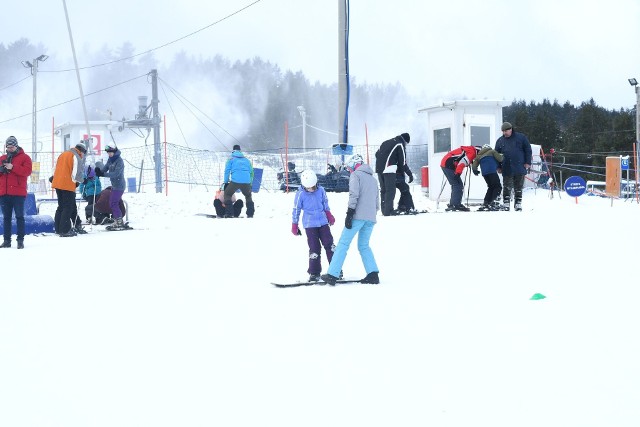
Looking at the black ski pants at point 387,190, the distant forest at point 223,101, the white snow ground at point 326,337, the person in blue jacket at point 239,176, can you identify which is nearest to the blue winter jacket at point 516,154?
the black ski pants at point 387,190

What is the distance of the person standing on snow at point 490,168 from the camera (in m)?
15.6

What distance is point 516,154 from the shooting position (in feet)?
50.7

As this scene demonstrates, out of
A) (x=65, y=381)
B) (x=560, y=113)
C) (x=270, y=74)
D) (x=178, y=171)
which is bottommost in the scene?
(x=65, y=381)

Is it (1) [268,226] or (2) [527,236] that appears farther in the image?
(1) [268,226]

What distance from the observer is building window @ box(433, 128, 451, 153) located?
2152cm

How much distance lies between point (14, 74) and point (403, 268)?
124 metres

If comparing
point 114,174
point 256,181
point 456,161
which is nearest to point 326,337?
point 114,174

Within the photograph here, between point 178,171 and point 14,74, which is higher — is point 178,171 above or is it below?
below

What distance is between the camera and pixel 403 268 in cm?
997

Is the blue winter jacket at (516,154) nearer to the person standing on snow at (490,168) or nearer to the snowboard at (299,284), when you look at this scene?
the person standing on snow at (490,168)

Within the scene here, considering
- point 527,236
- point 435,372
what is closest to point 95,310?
point 435,372

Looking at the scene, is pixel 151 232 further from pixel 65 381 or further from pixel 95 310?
pixel 65 381

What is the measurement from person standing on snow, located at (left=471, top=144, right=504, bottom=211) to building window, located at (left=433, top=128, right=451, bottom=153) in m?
5.68

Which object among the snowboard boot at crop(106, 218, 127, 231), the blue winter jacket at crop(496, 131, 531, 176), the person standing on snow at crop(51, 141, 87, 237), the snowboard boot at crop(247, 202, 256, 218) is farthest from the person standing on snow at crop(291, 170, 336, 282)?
the snowboard boot at crop(247, 202, 256, 218)
